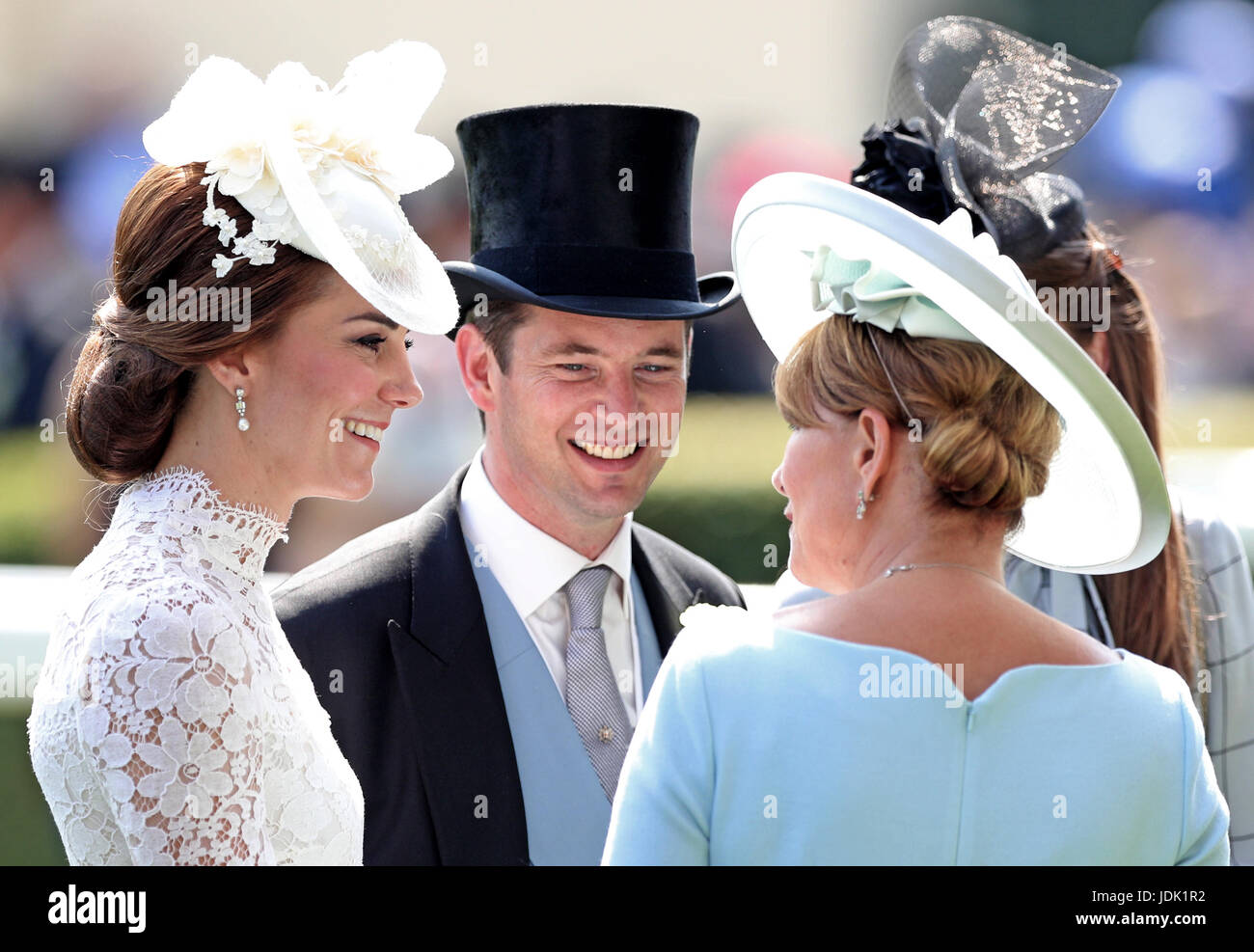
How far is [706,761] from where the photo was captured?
1772 millimetres

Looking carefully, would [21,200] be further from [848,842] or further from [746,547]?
[848,842]

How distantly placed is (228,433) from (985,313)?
1.21 m

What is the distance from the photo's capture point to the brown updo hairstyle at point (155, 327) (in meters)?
2.20

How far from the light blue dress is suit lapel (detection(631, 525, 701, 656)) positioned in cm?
139

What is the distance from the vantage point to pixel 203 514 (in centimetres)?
218

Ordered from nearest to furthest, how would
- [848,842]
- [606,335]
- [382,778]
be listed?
[848,842] < [382,778] < [606,335]

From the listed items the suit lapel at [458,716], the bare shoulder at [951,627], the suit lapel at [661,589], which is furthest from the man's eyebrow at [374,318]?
the suit lapel at [661,589]

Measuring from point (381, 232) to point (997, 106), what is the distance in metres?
1.33

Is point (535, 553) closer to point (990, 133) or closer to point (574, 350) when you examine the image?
point (574, 350)

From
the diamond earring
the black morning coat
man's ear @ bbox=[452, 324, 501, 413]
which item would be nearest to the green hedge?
man's ear @ bbox=[452, 324, 501, 413]

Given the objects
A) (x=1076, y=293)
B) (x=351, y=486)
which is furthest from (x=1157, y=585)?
(x=351, y=486)

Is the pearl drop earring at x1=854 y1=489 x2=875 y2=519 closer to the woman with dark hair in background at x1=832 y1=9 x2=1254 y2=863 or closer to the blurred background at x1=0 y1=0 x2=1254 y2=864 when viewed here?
the woman with dark hair in background at x1=832 y1=9 x2=1254 y2=863

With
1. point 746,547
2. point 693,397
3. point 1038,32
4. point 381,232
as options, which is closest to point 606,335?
point 381,232

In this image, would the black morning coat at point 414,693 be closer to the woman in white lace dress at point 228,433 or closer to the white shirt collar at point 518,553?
the white shirt collar at point 518,553
